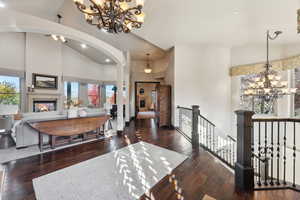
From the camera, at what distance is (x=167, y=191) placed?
171cm

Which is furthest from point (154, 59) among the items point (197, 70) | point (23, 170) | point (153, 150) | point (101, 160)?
point (23, 170)

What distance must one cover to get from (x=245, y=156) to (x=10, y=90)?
25.6 ft

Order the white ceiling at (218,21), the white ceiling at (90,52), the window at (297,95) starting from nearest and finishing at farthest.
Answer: the white ceiling at (218,21)
the window at (297,95)
the white ceiling at (90,52)

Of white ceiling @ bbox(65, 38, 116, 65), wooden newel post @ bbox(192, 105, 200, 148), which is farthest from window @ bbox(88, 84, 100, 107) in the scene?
wooden newel post @ bbox(192, 105, 200, 148)

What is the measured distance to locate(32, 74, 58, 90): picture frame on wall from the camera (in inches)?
232

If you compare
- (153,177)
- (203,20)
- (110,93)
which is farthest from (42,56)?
(153,177)

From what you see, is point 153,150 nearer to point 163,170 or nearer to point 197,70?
point 163,170

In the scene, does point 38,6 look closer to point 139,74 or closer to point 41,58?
point 41,58

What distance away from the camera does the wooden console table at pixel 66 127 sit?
2.95 m

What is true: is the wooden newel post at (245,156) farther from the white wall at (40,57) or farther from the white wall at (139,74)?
the white wall at (40,57)

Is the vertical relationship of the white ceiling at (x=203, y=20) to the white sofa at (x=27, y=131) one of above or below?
above

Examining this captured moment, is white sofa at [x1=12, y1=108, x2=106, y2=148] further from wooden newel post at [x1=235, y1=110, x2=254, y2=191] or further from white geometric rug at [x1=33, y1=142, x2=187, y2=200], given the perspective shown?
wooden newel post at [x1=235, y1=110, x2=254, y2=191]

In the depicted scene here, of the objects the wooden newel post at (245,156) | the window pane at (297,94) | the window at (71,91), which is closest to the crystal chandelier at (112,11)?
Result: the wooden newel post at (245,156)

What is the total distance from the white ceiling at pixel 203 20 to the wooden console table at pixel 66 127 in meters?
2.95
